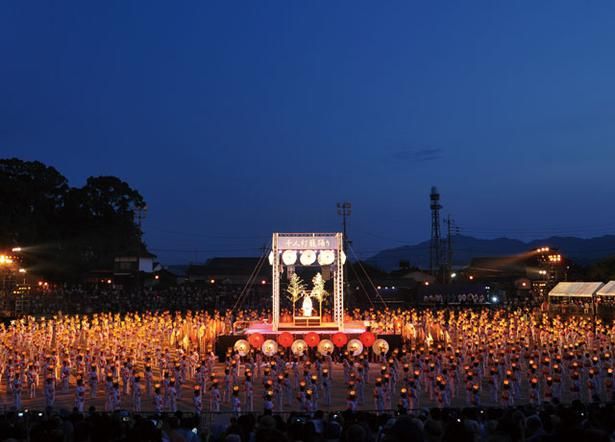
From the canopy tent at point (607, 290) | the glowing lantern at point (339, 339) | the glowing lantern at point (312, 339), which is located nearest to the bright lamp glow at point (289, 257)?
the glowing lantern at point (312, 339)

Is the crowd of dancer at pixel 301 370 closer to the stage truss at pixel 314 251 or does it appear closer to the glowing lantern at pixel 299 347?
the glowing lantern at pixel 299 347

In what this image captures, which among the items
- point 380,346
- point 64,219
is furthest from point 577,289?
point 64,219

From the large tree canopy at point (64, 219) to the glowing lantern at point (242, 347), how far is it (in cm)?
2050

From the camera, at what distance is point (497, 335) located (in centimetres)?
2272

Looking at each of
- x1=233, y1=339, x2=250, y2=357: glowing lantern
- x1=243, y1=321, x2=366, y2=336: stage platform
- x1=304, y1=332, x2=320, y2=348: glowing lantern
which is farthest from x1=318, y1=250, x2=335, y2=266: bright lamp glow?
x1=233, y1=339, x2=250, y2=357: glowing lantern

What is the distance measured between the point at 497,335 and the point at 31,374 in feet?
52.5

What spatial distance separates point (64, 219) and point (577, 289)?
35489 millimetres

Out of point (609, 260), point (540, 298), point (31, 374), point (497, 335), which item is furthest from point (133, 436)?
point (609, 260)

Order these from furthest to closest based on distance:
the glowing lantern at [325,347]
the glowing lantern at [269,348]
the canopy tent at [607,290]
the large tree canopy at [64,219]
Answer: the large tree canopy at [64,219] → the canopy tent at [607,290] → the glowing lantern at [325,347] → the glowing lantern at [269,348]

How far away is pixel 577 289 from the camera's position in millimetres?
31500

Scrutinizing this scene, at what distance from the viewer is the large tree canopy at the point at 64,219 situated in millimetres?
39344

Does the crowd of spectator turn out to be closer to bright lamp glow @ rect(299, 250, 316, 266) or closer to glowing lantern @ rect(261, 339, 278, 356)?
glowing lantern @ rect(261, 339, 278, 356)

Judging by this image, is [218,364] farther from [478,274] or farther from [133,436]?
[478,274]

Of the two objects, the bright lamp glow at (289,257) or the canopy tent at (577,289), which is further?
the canopy tent at (577,289)
